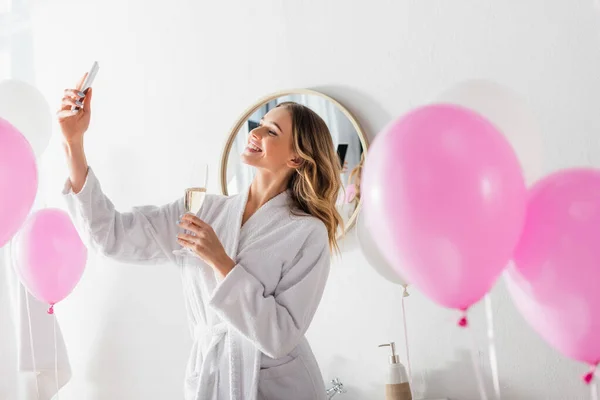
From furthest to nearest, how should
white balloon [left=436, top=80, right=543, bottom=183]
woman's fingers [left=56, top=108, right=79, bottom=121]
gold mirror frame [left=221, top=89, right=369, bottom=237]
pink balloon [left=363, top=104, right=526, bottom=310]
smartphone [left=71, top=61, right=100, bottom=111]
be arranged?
1. gold mirror frame [left=221, top=89, right=369, bottom=237]
2. woman's fingers [left=56, top=108, right=79, bottom=121]
3. smartphone [left=71, top=61, right=100, bottom=111]
4. white balloon [left=436, top=80, right=543, bottom=183]
5. pink balloon [left=363, top=104, right=526, bottom=310]

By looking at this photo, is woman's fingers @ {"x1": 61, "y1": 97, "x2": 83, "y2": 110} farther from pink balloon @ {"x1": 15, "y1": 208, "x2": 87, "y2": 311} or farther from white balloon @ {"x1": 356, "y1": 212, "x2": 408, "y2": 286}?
white balloon @ {"x1": 356, "y1": 212, "x2": 408, "y2": 286}

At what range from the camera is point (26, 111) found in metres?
2.25

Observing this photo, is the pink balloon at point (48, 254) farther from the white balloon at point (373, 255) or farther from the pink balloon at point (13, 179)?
the white balloon at point (373, 255)

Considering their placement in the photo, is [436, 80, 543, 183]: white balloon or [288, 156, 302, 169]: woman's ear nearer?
[436, 80, 543, 183]: white balloon

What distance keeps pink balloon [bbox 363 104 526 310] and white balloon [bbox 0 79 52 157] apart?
55.6 inches

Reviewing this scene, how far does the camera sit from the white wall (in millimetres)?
1917

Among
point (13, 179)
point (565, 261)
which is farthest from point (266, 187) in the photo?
point (565, 261)

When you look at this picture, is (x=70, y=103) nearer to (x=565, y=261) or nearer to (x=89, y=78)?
(x=89, y=78)

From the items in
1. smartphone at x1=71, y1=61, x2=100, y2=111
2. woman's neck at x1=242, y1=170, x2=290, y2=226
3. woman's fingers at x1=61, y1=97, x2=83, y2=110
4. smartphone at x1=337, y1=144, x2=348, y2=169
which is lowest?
woman's neck at x1=242, y1=170, x2=290, y2=226

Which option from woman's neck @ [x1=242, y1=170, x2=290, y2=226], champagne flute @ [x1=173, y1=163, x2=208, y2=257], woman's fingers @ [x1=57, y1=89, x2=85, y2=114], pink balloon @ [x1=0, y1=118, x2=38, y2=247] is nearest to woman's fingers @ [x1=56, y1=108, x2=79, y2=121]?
woman's fingers @ [x1=57, y1=89, x2=85, y2=114]

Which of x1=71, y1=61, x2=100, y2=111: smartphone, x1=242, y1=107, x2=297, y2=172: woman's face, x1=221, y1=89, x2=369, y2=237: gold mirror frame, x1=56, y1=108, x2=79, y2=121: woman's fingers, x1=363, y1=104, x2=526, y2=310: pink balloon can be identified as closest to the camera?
x1=363, y1=104, x2=526, y2=310: pink balloon

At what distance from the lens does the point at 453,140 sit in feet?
3.79

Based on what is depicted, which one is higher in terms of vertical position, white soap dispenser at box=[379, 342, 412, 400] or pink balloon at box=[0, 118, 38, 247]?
pink balloon at box=[0, 118, 38, 247]

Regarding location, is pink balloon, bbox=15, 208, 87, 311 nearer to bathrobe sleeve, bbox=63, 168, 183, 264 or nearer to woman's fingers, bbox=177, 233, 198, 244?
bathrobe sleeve, bbox=63, 168, 183, 264
